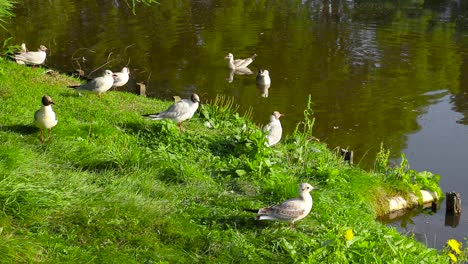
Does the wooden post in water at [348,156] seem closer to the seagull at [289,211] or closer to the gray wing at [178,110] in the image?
the gray wing at [178,110]

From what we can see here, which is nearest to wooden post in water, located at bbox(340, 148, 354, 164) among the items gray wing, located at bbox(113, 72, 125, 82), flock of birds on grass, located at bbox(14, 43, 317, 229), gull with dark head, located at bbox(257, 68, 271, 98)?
flock of birds on grass, located at bbox(14, 43, 317, 229)

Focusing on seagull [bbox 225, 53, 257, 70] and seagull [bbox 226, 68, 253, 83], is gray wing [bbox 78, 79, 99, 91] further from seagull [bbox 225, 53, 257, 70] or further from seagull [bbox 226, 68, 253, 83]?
seagull [bbox 225, 53, 257, 70]

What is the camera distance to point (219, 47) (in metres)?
22.4

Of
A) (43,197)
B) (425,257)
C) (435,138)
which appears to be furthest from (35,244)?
(435,138)

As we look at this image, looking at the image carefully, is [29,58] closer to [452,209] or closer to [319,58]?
[319,58]

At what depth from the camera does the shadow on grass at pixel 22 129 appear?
9.59 m

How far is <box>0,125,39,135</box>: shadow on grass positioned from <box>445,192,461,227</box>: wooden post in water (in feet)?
20.6

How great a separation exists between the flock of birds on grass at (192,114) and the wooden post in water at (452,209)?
2.86 m

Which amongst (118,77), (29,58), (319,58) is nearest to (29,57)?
(29,58)

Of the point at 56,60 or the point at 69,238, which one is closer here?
the point at 69,238

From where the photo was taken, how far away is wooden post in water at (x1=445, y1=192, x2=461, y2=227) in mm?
10703

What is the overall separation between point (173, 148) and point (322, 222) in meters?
2.88

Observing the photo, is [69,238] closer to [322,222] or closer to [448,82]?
[322,222]

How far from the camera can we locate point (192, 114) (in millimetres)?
10969
